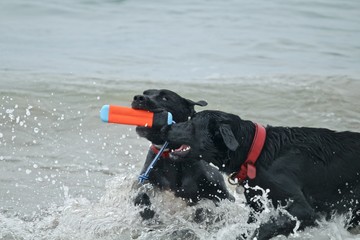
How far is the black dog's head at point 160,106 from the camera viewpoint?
6.63 metres

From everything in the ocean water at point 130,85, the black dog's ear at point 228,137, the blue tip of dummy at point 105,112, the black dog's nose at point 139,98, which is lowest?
the ocean water at point 130,85

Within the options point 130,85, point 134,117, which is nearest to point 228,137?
point 134,117

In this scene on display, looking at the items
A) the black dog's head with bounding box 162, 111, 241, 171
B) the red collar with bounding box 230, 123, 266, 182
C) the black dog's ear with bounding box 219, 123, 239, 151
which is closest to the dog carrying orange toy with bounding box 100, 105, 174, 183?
the black dog's head with bounding box 162, 111, 241, 171

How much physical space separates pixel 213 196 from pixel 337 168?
1.21 metres

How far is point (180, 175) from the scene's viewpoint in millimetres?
6980

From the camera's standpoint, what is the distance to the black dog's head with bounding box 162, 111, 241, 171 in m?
6.24

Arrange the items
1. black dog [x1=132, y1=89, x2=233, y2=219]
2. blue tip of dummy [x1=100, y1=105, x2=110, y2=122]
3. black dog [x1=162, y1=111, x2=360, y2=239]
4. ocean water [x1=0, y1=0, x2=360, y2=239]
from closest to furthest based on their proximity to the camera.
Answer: black dog [x1=162, y1=111, x2=360, y2=239], blue tip of dummy [x1=100, y1=105, x2=110, y2=122], black dog [x1=132, y1=89, x2=233, y2=219], ocean water [x1=0, y1=0, x2=360, y2=239]

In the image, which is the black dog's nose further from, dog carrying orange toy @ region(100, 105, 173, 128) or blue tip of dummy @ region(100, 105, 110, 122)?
blue tip of dummy @ region(100, 105, 110, 122)

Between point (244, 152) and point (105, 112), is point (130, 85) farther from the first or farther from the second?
point (244, 152)

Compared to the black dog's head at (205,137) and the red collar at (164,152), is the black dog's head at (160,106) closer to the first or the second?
the red collar at (164,152)

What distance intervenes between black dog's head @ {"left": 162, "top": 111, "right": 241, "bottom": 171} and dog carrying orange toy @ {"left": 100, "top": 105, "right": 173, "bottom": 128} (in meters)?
0.23

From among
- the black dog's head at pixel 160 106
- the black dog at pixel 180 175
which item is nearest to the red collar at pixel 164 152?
the black dog at pixel 180 175

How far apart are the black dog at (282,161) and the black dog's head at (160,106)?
290mm

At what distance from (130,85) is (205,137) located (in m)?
7.16
